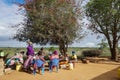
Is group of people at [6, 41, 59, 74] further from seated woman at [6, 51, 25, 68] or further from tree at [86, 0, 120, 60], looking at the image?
tree at [86, 0, 120, 60]

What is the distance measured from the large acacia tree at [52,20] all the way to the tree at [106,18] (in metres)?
2.72

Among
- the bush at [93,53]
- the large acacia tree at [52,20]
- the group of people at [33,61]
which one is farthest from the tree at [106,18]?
the group of people at [33,61]

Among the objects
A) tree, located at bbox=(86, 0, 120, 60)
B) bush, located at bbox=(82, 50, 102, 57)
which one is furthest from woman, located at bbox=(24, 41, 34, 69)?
bush, located at bbox=(82, 50, 102, 57)

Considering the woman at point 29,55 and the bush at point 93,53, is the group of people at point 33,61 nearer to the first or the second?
the woman at point 29,55

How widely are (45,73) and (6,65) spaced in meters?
2.68

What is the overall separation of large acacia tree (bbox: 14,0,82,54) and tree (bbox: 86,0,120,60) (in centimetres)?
272

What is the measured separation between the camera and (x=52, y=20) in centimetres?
2205

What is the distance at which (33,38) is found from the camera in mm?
23969

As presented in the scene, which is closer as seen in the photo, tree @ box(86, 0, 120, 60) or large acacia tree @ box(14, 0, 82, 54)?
large acacia tree @ box(14, 0, 82, 54)

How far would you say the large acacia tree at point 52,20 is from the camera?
22266 mm

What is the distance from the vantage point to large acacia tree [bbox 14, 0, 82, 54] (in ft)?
73.0

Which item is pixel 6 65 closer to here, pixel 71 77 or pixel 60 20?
pixel 71 77

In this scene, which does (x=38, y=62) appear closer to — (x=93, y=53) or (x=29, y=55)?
(x=29, y=55)

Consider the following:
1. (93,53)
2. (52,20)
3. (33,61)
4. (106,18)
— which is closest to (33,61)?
(33,61)
